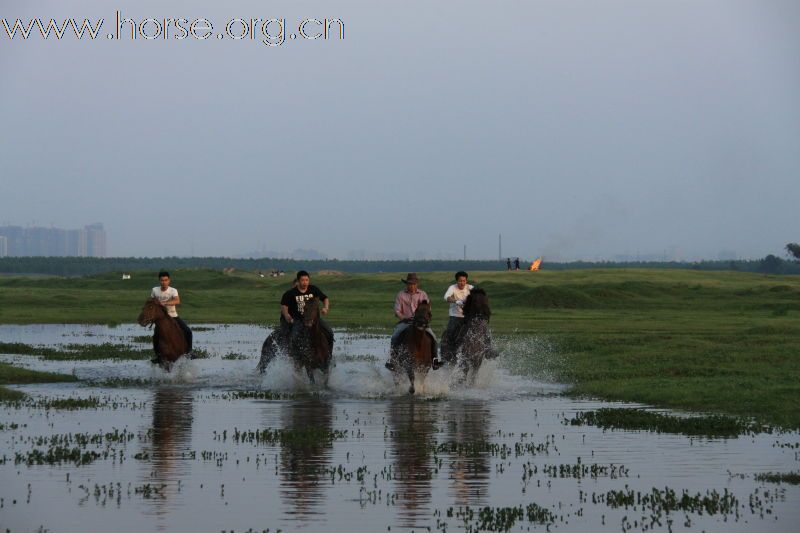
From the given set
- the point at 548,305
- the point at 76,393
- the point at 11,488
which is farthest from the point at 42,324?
the point at 11,488

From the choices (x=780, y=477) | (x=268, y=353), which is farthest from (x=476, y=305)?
(x=780, y=477)

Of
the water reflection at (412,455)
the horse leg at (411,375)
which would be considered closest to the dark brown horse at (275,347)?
the horse leg at (411,375)

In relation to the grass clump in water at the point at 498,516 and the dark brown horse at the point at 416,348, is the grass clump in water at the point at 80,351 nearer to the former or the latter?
the dark brown horse at the point at 416,348

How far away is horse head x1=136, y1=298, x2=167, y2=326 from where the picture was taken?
86.1 ft

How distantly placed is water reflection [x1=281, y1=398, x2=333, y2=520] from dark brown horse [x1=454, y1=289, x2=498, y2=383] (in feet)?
12.3

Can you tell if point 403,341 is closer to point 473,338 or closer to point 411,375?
point 411,375

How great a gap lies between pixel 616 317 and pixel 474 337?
107 feet

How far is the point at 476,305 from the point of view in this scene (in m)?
24.6

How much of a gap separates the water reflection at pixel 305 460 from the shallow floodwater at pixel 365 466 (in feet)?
0.12

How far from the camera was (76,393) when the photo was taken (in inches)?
918

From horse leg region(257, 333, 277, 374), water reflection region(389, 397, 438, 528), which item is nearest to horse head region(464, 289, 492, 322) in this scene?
water reflection region(389, 397, 438, 528)

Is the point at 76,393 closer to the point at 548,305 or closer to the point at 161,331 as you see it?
the point at 161,331

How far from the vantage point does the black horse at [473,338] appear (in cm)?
2462

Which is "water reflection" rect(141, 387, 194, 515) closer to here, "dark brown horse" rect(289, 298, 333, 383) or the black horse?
"dark brown horse" rect(289, 298, 333, 383)
